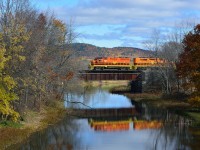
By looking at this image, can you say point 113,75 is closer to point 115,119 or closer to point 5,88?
point 115,119

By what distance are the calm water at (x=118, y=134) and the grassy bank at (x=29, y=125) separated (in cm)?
88

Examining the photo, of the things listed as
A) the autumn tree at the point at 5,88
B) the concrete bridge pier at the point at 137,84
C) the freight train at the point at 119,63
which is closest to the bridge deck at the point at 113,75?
the concrete bridge pier at the point at 137,84

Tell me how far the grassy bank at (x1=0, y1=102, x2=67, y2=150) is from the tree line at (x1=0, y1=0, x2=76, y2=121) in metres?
1.04

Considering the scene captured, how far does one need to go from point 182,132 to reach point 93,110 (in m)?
20.8

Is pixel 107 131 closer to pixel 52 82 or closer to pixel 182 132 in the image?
pixel 182 132

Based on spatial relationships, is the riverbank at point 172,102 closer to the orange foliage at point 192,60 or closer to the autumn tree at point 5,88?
the orange foliage at point 192,60

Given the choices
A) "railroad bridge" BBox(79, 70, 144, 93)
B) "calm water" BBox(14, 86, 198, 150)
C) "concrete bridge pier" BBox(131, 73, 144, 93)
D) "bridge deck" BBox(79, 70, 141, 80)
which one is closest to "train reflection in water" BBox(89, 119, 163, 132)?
"calm water" BBox(14, 86, 198, 150)

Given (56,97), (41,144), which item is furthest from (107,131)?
(56,97)

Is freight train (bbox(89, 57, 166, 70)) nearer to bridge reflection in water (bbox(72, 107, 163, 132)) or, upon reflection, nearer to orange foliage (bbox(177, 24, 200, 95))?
bridge reflection in water (bbox(72, 107, 163, 132))

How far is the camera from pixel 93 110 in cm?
5700

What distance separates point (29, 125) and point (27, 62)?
6.18 m

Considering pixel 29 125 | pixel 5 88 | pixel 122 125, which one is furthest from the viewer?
pixel 122 125

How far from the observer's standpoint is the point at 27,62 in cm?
3803

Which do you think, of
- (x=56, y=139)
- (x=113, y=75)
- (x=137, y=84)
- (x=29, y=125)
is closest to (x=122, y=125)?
(x=29, y=125)
